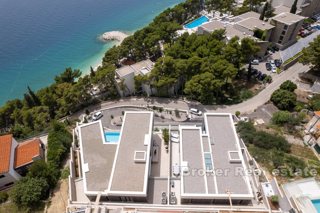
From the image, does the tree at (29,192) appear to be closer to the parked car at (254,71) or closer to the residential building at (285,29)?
the parked car at (254,71)

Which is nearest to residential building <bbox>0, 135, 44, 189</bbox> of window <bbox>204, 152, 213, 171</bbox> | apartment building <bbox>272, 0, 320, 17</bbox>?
window <bbox>204, 152, 213, 171</bbox>

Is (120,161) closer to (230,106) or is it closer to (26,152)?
(26,152)

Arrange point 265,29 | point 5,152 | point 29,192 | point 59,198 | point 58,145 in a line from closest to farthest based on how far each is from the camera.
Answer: point 29,192 → point 59,198 → point 5,152 → point 58,145 → point 265,29

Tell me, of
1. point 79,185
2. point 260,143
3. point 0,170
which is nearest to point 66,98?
point 0,170

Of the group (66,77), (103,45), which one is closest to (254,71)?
(66,77)

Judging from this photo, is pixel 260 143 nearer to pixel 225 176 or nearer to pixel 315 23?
pixel 225 176

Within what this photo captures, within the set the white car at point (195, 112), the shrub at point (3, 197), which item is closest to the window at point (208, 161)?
the white car at point (195, 112)

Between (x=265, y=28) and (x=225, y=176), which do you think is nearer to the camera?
(x=225, y=176)
